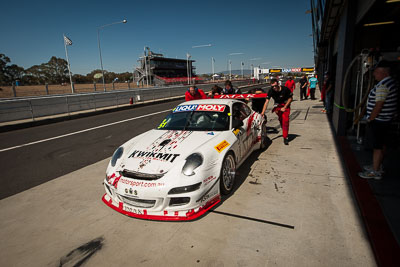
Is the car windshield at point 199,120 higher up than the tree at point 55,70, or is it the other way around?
the tree at point 55,70

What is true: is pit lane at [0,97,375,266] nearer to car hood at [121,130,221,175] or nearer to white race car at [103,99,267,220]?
white race car at [103,99,267,220]

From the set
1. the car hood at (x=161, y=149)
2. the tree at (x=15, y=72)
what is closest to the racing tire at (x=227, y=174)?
the car hood at (x=161, y=149)

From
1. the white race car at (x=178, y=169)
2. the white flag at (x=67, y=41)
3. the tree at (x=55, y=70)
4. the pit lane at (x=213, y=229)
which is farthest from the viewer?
the tree at (x=55, y=70)

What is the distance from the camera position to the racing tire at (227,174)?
11.2ft

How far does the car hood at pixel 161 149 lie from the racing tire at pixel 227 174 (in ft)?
1.39

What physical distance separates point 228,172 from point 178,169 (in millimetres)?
982

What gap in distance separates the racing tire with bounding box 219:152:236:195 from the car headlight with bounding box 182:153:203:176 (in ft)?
1.44

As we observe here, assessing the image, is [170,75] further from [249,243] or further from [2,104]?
[249,243]

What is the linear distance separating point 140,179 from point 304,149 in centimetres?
440

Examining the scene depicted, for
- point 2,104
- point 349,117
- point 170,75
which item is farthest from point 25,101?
point 170,75

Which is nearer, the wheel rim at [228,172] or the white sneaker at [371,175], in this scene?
the wheel rim at [228,172]

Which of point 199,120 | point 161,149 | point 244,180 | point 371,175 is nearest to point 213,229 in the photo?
point 161,149

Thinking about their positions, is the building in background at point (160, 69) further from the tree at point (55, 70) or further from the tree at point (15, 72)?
the tree at point (15, 72)

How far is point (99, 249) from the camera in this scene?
8.53ft
